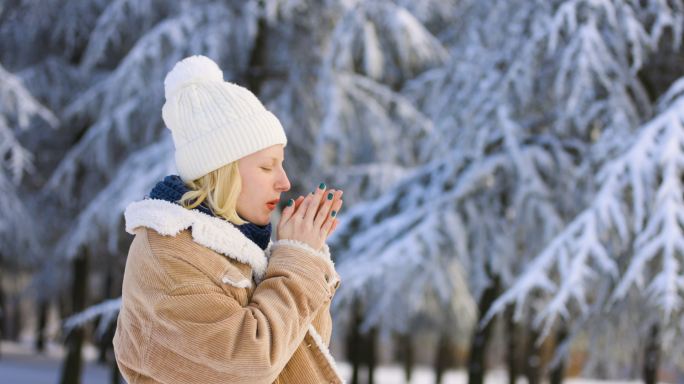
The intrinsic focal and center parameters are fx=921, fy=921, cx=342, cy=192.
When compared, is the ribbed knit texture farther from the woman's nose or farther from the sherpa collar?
the woman's nose

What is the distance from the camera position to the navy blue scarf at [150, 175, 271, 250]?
2.03 m

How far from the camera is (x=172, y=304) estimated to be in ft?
5.92

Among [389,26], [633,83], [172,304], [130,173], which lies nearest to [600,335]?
[633,83]

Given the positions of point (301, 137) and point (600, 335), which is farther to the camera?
point (301, 137)

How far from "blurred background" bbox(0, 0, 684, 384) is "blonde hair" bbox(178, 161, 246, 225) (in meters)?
4.27

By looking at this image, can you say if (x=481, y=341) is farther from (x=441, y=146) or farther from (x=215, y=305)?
(x=215, y=305)

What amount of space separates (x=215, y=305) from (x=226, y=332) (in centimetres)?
6

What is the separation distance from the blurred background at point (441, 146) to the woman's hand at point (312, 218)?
4165 millimetres

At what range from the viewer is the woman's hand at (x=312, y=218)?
79.0 inches

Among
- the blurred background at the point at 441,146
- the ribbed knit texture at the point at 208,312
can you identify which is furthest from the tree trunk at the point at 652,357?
the ribbed knit texture at the point at 208,312

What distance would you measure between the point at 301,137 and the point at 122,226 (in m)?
2.41

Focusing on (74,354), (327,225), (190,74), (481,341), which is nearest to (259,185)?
(327,225)

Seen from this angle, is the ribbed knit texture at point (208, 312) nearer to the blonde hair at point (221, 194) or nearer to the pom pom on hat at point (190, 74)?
the blonde hair at point (221, 194)

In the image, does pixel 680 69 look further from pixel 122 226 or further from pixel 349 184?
pixel 122 226
